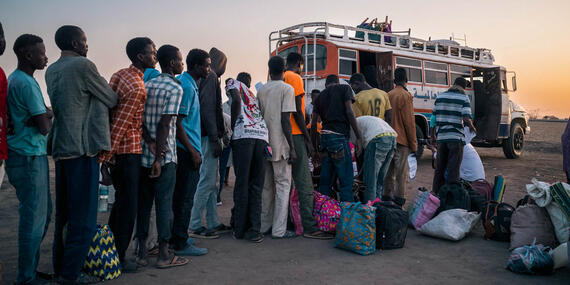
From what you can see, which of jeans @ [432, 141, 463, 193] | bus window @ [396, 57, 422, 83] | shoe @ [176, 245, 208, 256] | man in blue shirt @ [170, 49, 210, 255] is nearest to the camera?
man in blue shirt @ [170, 49, 210, 255]

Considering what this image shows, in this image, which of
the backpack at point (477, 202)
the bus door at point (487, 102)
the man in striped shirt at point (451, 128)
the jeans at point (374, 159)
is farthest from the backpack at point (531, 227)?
the bus door at point (487, 102)

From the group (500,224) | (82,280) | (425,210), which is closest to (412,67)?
(425,210)

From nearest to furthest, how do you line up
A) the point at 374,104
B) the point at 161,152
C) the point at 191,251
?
the point at 161,152 < the point at 191,251 < the point at 374,104

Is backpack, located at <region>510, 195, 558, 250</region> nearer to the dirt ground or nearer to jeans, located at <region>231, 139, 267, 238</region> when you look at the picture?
the dirt ground

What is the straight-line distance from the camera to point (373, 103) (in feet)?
20.2

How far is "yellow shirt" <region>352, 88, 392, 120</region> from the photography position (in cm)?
612

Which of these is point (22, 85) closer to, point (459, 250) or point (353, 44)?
point (459, 250)

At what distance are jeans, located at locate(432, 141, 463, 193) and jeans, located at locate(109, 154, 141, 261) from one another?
3.89m

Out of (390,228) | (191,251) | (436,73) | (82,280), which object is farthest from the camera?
(436,73)

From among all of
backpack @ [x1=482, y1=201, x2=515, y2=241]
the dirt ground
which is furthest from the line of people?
backpack @ [x1=482, y1=201, x2=515, y2=241]

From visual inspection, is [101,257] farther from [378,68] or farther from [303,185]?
[378,68]

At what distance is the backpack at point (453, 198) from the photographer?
5070mm

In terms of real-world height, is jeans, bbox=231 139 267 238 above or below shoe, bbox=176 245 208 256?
above

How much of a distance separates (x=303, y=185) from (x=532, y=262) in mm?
2239
